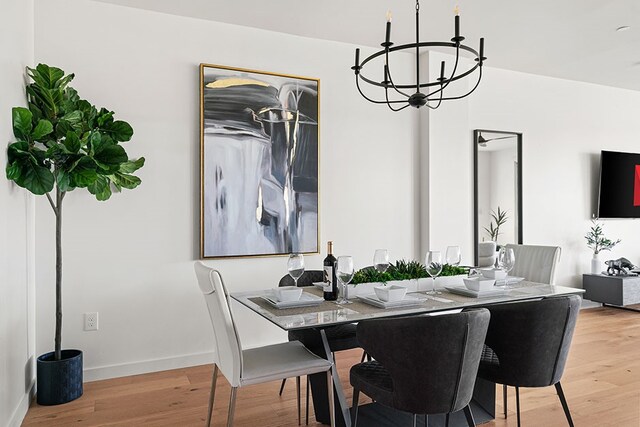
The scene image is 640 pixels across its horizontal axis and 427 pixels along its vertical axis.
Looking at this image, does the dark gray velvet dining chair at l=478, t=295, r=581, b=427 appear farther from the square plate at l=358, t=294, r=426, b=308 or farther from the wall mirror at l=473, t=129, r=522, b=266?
the wall mirror at l=473, t=129, r=522, b=266

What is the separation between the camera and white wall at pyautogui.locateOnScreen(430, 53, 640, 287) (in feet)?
16.5

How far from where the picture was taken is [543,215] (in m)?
5.35

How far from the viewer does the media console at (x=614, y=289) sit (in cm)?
524

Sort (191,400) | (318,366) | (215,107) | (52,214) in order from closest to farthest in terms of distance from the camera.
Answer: (318,366) → (191,400) → (52,214) → (215,107)

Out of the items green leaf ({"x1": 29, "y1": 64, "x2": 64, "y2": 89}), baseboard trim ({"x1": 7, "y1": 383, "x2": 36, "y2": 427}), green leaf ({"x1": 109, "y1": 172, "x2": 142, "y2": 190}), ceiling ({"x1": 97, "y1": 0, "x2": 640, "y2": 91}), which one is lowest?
baseboard trim ({"x1": 7, "y1": 383, "x2": 36, "y2": 427})

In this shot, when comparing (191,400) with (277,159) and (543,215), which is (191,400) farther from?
(543,215)

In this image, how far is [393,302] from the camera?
88.7 inches

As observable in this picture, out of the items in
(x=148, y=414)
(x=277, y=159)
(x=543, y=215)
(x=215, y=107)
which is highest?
(x=215, y=107)

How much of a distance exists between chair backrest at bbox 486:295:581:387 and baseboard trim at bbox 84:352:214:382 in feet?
7.68

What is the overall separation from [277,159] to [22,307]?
205 cm

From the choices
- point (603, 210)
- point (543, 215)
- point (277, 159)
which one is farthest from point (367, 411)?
point (603, 210)

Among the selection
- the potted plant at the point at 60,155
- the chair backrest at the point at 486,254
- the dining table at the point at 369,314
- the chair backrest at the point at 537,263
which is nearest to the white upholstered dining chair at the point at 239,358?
the dining table at the point at 369,314

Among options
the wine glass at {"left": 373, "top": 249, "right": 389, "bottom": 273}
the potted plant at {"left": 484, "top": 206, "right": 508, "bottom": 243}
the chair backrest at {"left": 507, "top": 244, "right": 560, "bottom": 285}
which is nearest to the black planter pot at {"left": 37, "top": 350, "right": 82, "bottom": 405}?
the wine glass at {"left": 373, "top": 249, "right": 389, "bottom": 273}

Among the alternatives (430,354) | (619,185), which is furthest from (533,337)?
(619,185)
